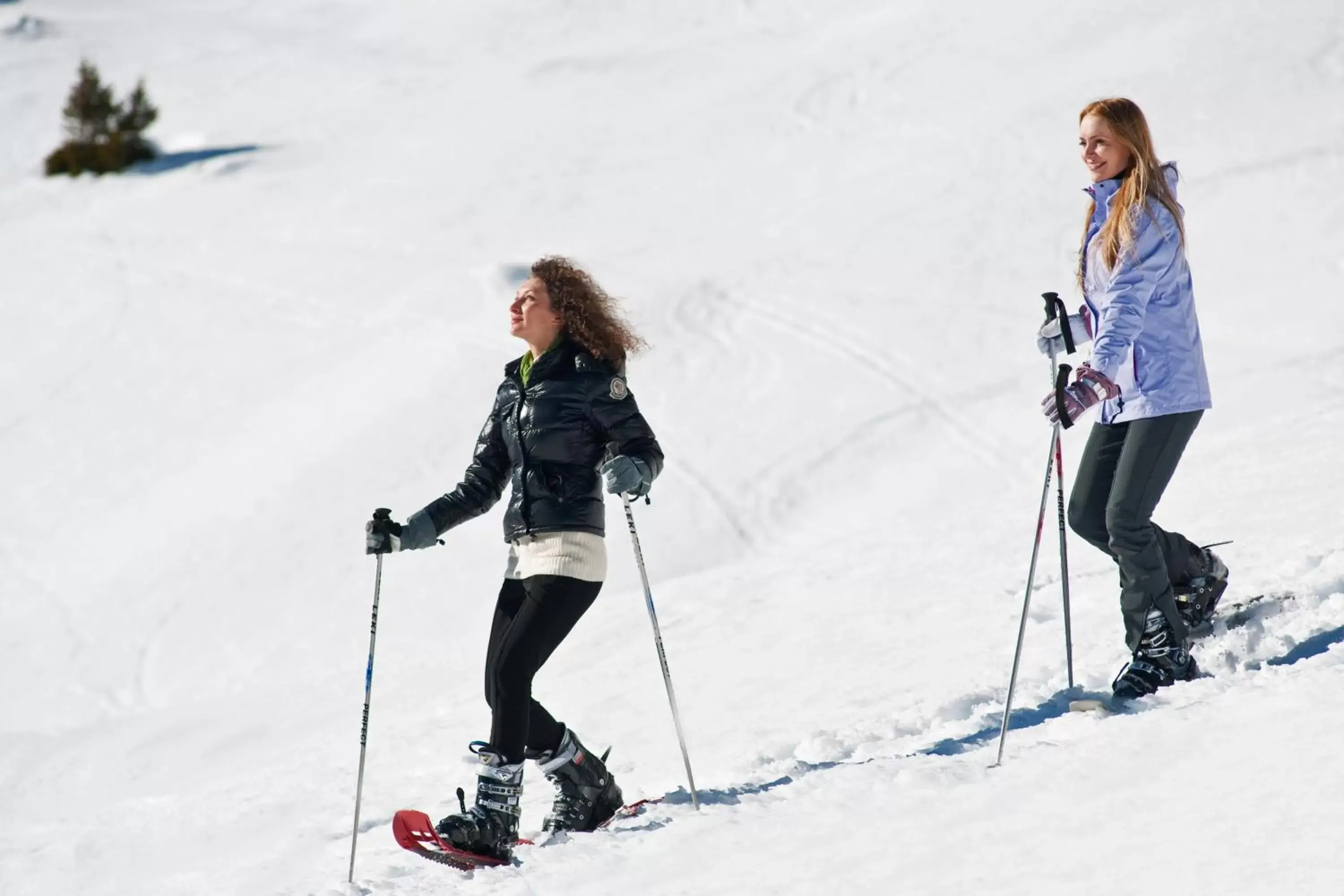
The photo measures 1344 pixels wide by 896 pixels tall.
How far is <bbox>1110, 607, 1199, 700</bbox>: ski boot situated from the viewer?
4.41 m

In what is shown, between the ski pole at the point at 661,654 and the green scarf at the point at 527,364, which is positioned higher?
the green scarf at the point at 527,364

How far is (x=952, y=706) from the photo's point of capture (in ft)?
16.2

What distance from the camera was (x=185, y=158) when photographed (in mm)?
23875

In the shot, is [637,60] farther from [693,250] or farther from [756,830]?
[756,830]

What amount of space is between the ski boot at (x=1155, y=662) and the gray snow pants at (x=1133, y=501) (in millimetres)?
24

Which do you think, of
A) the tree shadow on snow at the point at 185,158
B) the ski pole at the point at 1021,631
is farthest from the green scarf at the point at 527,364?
the tree shadow on snow at the point at 185,158

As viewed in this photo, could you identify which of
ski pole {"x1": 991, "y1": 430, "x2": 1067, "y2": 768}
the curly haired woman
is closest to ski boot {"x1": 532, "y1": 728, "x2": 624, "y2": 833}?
the curly haired woman

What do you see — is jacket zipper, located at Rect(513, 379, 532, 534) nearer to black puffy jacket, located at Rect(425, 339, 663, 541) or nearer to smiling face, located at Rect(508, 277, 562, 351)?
black puffy jacket, located at Rect(425, 339, 663, 541)

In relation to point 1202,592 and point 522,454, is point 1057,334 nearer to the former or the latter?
point 1202,592

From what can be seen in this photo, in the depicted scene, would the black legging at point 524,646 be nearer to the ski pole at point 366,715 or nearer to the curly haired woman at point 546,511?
the curly haired woman at point 546,511

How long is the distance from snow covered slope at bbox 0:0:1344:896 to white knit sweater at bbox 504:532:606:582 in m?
0.80

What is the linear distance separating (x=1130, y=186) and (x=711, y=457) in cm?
743

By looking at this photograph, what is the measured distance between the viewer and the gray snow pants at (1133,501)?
14.0 ft

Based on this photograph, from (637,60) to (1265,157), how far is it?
527 inches
